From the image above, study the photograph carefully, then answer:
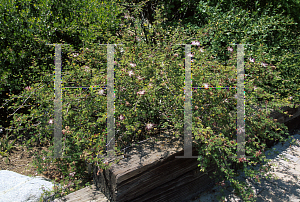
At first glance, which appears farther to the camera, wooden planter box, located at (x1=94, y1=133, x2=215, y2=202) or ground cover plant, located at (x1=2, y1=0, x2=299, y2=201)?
ground cover plant, located at (x1=2, y1=0, x2=299, y2=201)

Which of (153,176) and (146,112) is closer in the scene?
(153,176)

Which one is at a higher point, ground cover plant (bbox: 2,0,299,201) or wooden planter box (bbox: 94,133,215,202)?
ground cover plant (bbox: 2,0,299,201)

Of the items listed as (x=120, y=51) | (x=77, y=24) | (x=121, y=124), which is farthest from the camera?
(x=77, y=24)

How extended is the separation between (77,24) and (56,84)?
1.50 meters

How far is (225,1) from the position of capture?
15.1 ft

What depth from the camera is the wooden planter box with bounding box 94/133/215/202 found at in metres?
2.03

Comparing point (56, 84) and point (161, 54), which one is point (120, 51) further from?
point (56, 84)

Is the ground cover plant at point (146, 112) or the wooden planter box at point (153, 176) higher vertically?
the ground cover plant at point (146, 112)

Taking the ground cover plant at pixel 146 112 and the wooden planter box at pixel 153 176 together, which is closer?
the wooden planter box at pixel 153 176

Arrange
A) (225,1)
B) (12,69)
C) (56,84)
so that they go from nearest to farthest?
(56,84)
(12,69)
(225,1)

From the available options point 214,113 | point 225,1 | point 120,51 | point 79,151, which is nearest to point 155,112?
point 214,113

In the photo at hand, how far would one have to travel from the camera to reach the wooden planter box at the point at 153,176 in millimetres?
2029

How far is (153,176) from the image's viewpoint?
220cm

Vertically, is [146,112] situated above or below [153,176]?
above
